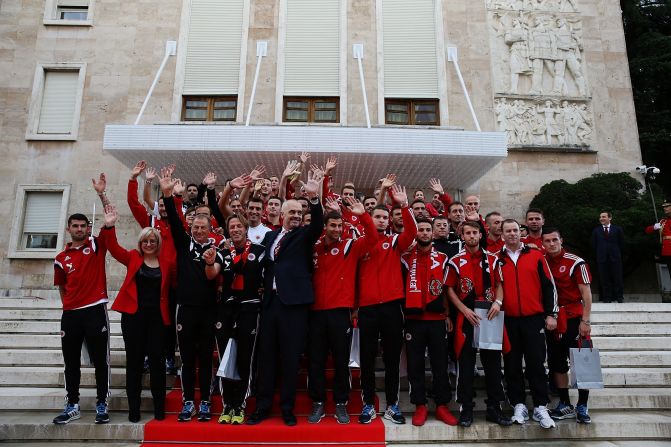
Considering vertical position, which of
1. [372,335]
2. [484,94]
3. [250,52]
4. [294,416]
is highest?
[250,52]

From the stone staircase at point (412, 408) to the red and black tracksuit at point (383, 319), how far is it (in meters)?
0.47

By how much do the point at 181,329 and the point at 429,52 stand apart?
13215 millimetres

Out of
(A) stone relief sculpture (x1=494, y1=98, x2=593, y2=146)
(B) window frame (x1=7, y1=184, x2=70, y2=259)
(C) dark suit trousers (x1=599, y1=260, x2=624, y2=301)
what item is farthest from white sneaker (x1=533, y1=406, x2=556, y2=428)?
(B) window frame (x1=7, y1=184, x2=70, y2=259)

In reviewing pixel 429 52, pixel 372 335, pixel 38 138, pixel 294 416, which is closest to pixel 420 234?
pixel 372 335

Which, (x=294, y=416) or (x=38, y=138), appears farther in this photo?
(x=38, y=138)

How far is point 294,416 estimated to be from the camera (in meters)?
4.91

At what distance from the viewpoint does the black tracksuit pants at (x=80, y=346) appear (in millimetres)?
5191

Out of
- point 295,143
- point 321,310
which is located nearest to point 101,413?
point 321,310

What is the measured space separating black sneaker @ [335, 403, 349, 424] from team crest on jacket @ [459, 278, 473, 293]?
6.29 ft

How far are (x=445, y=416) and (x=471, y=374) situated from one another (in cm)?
55

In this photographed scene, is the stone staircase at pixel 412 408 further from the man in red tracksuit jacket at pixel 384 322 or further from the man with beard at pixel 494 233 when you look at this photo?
the man with beard at pixel 494 233

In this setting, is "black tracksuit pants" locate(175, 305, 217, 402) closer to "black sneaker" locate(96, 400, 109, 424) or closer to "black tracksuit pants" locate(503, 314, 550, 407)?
"black sneaker" locate(96, 400, 109, 424)

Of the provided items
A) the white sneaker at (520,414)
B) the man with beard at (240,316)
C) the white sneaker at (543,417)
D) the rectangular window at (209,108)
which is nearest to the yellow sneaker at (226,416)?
the man with beard at (240,316)

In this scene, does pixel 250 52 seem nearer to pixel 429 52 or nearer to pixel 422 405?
pixel 429 52
